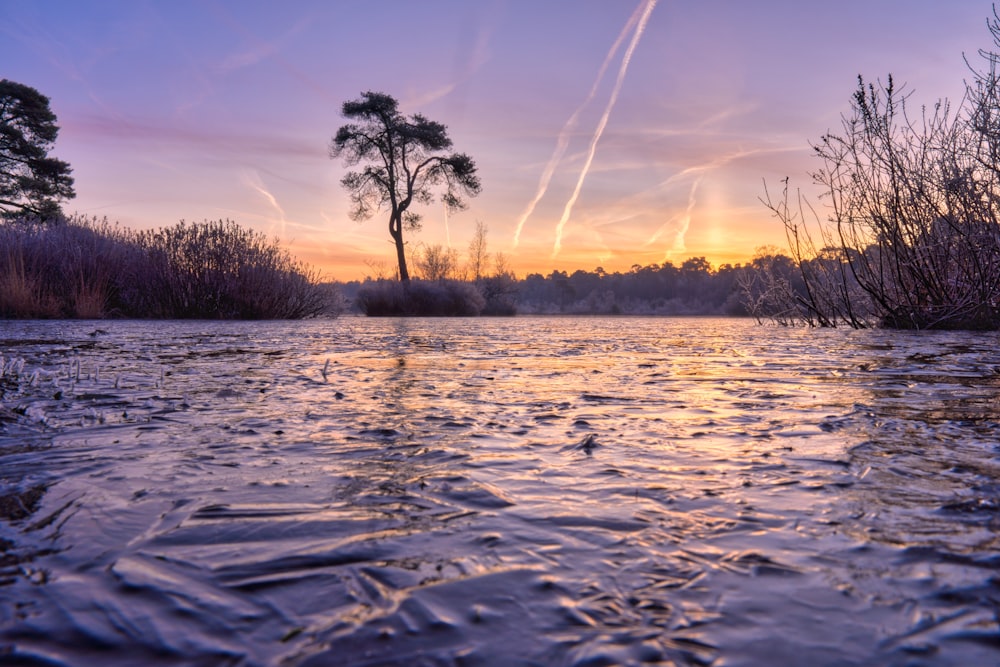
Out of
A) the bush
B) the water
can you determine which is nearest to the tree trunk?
the bush

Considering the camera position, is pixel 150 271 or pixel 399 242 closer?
pixel 150 271

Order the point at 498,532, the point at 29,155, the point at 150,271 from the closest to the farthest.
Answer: the point at 498,532, the point at 150,271, the point at 29,155

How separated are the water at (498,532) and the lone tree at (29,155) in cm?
3273

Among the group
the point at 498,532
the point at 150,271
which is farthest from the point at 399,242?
the point at 498,532

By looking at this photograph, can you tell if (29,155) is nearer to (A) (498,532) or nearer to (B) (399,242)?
(B) (399,242)

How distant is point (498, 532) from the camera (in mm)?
1479

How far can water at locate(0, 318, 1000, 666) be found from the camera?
1.00m

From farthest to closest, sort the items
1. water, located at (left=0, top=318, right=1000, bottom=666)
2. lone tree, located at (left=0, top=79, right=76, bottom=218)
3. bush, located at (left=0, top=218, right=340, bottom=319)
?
1. lone tree, located at (left=0, top=79, right=76, bottom=218)
2. bush, located at (left=0, top=218, right=340, bottom=319)
3. water, located at (left=0, top=318, right=1000, bottom=666)

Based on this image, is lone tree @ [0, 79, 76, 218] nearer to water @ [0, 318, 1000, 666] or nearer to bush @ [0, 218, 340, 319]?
bush @ [0, 218, 340, 319]

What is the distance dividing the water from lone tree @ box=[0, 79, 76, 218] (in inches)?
1289

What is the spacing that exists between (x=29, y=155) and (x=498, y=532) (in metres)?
36.3

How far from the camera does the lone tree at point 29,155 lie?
2800 centimetres

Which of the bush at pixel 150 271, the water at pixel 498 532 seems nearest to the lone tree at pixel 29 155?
the bush at pixel 150 271

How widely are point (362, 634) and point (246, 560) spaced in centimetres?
44
